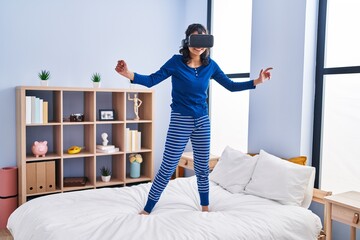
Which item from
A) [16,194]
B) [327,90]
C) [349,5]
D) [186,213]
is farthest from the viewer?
[16,194]

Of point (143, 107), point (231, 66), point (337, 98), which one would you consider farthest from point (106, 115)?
point (337, 98)

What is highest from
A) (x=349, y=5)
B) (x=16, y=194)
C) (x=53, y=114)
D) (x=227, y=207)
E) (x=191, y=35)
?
(x=349, y=5)

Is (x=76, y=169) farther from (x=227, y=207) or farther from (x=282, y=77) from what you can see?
(x=282, y=77)

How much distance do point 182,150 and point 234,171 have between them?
666mm

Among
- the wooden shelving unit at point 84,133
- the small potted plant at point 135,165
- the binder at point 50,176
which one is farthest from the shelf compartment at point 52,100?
the small potted plant at point 135,165

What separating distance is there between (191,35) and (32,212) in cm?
142

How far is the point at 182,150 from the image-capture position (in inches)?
87.1

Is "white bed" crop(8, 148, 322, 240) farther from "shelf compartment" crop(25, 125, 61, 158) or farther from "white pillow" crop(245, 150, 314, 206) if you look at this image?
"shelf compartment" crop(25, 125, 61, 158)

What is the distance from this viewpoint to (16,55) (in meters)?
3.33

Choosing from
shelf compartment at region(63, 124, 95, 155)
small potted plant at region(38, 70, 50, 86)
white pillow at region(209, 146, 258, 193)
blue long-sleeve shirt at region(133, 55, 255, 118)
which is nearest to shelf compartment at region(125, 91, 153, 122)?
shelf compartment at region(63, 124, 95, 155)

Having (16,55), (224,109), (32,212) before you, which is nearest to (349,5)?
(224,109)

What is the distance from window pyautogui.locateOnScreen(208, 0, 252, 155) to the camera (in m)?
3.58

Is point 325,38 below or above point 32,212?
above

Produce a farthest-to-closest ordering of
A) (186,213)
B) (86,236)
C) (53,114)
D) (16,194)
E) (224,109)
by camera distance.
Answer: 1. (224,109)
2. (53,114)
3. (16,194)
4. (186,213)
5. (86,236)
